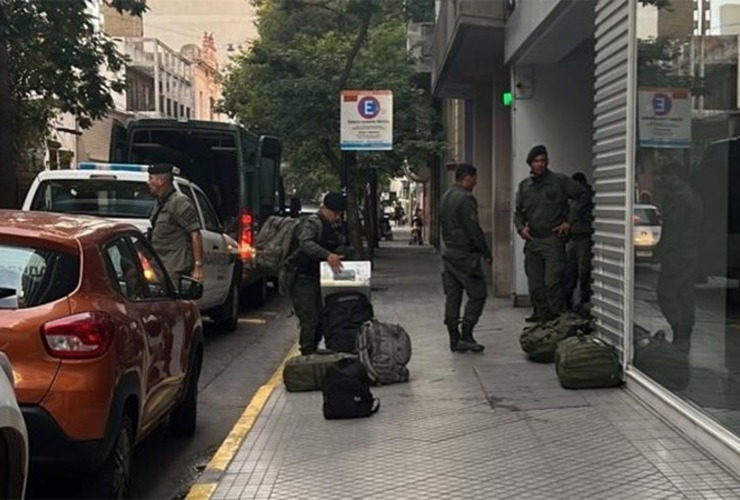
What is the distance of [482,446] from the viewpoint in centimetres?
586

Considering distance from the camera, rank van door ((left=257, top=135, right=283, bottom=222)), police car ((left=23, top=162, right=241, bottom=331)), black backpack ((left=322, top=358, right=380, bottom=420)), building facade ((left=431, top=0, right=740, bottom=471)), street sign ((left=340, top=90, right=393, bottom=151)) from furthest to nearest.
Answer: van door ((left=257, top=135, right=283, bottom=222)), street sign ((left=340, top=90, right=393, bottom=151)), police car ((left=23, top=162, right=241, bottom=331)), black backpack ((left=322, top=358, right=380, bottom=420)), building facade ((left=431, top=0, right=740, bottom=471))

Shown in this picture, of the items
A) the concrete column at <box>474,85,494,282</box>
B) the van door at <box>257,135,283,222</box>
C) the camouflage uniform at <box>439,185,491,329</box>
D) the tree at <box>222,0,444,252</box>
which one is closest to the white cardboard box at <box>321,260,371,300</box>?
the camouflage uniform at <box>439,185,491,329</box>

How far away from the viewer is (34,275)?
458 centimetres

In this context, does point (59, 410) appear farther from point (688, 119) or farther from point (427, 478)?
point (688, 119)

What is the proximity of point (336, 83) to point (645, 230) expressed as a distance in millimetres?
12496

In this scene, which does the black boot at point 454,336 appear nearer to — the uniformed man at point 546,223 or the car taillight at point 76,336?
the uniformed man at point 546,223

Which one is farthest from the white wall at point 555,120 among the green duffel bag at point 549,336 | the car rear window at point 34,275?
the car rear window at point 34,275

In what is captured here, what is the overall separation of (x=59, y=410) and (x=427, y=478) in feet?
6.84

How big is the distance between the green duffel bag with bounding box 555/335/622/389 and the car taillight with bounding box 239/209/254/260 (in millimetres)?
6685

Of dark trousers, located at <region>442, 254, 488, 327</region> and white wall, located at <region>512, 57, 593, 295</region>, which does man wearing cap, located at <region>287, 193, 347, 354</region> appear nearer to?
dark trousers, located at <region>442, 254, 488, 327</region>

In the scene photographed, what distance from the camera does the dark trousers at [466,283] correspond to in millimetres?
8867

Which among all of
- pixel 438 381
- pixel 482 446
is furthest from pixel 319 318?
pixel 482 446

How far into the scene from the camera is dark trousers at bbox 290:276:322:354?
838cm

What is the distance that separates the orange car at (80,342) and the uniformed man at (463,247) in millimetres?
4007
